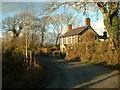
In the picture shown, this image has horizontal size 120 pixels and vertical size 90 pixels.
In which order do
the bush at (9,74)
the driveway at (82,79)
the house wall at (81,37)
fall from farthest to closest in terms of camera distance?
the house wall at (81,37) → the driveway at (82,79) → the bush at (9,74)

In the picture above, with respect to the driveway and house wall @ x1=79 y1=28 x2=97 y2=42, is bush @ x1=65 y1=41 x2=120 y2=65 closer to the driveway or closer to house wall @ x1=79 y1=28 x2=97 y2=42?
the driveway

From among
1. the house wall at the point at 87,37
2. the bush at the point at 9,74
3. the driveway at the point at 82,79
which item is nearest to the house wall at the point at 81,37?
the house wall at the point at 87,37

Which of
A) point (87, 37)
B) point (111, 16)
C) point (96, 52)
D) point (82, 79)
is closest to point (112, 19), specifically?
point (111, 16)

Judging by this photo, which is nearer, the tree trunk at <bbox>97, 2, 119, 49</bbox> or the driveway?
the driveway

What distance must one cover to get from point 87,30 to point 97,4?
1787cm

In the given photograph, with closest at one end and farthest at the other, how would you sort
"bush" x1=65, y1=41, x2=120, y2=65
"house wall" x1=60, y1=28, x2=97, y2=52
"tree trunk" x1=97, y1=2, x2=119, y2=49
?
"bush" x1=65, y1=41, x2=120, y2=65 < "tree trunk" x1=97, y1=2, x2=119, y2=49 < "house wall" x1=60, y1=28, x2=97, y2=52

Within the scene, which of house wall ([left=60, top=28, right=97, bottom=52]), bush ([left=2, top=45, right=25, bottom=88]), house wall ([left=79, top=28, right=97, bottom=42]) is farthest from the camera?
house wall ([left=60, top=28, right=97, bottom=52])

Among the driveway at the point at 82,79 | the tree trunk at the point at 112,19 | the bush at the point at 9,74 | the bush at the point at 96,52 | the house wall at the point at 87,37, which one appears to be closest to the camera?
the bush at the point at 9,74

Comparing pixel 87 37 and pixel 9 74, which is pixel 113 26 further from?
pixel 87 37

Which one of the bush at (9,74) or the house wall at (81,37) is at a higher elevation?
the house wall at (81,37)

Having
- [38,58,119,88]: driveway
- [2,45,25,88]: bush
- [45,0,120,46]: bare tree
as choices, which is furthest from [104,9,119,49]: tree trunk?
[2,45,25,88]: bush

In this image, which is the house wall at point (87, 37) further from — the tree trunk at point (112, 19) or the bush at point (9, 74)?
the bush at point (9, 74)

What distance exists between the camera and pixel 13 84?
606 cm

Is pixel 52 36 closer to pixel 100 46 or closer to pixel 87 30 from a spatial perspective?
pixel 87 30
